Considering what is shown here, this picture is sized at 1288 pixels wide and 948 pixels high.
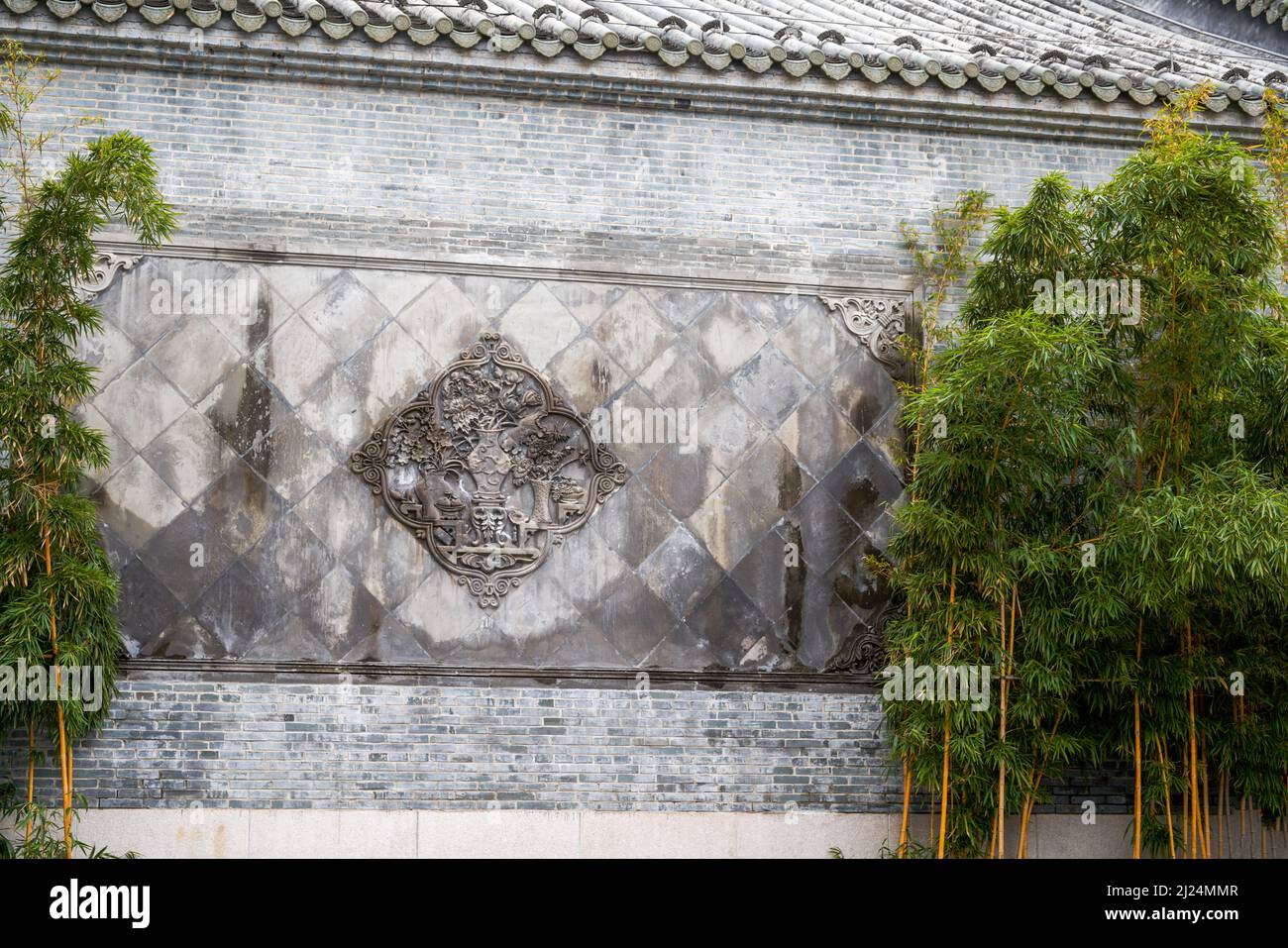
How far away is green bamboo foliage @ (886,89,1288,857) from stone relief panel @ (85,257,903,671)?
763 mm

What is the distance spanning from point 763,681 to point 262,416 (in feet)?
9.46

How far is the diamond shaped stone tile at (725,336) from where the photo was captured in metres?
7.87

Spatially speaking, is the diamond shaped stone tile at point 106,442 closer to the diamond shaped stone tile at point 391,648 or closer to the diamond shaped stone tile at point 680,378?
the diamond shaped stone tile at point 391,648

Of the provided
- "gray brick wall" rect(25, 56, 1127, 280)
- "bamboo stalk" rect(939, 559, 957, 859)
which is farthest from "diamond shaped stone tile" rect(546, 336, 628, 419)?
"bamboo stalk" rect(939, 559, 957, 859)

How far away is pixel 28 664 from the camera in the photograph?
657cm

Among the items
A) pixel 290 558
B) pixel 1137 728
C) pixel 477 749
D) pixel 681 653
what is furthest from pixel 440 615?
pixel 1137 728

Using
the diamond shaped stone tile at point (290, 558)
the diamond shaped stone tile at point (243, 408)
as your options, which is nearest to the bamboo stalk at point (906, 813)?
the diamond shaped stone tile at point (290, 558)

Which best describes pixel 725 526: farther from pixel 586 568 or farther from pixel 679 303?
pixel 679 303

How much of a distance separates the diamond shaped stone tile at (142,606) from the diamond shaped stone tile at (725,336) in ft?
9.76

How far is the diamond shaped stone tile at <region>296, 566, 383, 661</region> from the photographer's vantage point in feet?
23.9

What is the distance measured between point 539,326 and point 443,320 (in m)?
0.50

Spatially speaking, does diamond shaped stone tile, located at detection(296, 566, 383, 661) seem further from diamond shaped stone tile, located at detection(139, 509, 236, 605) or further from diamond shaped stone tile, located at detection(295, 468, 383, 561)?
diamond shaped stone tile, located at detection(139, 509, 236, 605)
